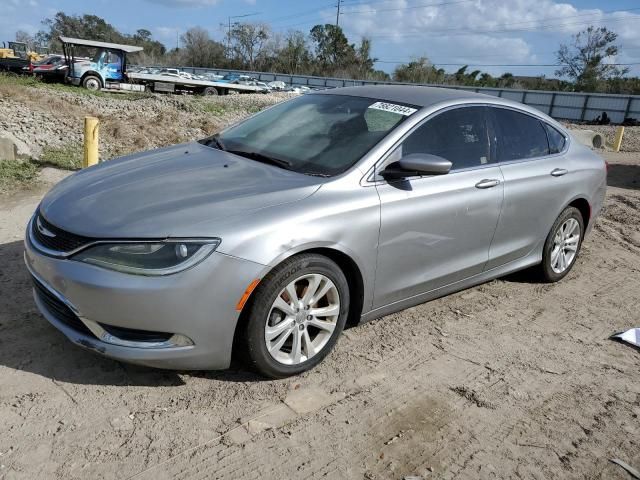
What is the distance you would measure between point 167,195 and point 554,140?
3.56 meters

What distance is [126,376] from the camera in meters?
3.11

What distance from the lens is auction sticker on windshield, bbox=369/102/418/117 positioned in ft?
12.5

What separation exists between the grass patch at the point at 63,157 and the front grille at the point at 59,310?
5595 mm

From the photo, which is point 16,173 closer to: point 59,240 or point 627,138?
point 59,240

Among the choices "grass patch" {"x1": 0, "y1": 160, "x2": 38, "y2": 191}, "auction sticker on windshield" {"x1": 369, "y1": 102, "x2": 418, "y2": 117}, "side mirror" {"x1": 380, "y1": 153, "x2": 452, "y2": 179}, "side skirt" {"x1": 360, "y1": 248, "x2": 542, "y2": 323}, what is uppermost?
"auction sticker on windshield" {"x1": 369, "y1": 102, "x2": 418, "y2": 117}

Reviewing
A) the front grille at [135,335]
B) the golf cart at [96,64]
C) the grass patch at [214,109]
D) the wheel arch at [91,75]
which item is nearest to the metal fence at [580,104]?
the golf cart at [96,64]

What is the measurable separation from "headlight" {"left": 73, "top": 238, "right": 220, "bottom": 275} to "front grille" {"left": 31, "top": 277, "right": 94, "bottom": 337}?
1.16 ft

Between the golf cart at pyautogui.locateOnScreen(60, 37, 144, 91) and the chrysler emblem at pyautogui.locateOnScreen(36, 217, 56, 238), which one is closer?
the chrysler emblem at pyautogui.locateOnScreen(36, 217, 56, 238)

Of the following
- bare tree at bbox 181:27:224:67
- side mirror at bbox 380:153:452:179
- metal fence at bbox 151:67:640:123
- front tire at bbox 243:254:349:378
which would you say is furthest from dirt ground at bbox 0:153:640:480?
bare tree at bbox 181:27:224:67

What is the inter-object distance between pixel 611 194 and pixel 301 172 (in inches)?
328

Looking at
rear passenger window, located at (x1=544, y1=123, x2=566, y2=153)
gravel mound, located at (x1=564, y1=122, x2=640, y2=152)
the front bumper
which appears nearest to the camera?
the front bumper

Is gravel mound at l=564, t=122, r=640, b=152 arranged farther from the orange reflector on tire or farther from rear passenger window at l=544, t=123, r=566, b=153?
the orange reflector on tire

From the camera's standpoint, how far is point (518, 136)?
453cm

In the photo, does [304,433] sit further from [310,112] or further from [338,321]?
[310,112]
